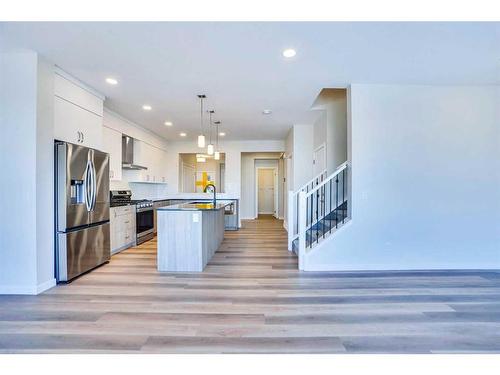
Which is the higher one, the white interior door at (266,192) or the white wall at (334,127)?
the white wall at (334,127)

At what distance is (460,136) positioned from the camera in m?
3.90

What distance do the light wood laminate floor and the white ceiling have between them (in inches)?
102

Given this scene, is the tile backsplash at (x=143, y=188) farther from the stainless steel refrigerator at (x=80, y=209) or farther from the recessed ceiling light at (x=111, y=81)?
the recessed ceiling light at (x=111, y=81)

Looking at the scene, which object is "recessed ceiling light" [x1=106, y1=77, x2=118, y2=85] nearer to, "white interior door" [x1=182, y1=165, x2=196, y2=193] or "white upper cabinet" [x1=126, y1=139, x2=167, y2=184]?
"white upper cabinet" [x1=126, y1=139, x2=167, y2=184]

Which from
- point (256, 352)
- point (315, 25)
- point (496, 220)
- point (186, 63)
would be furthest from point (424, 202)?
point (186, 63)

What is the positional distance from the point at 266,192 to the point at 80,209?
9.42 m

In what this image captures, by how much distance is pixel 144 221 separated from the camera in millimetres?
5922

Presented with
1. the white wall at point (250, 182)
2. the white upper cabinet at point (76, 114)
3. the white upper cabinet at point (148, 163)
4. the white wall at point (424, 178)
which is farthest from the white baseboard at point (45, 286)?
the white wall at point (250, 182)

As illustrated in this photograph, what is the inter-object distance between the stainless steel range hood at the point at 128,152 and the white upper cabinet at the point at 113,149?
1.05 feet

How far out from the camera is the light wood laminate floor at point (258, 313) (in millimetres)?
1969

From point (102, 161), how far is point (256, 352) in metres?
3.36

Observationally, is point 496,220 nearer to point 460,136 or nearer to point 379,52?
point 460,136

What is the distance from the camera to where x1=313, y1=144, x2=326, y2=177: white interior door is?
5.72 metres

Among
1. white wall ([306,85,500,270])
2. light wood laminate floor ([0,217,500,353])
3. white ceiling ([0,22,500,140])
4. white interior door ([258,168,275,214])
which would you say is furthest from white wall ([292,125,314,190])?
white interior door ([258,168,275,214])
